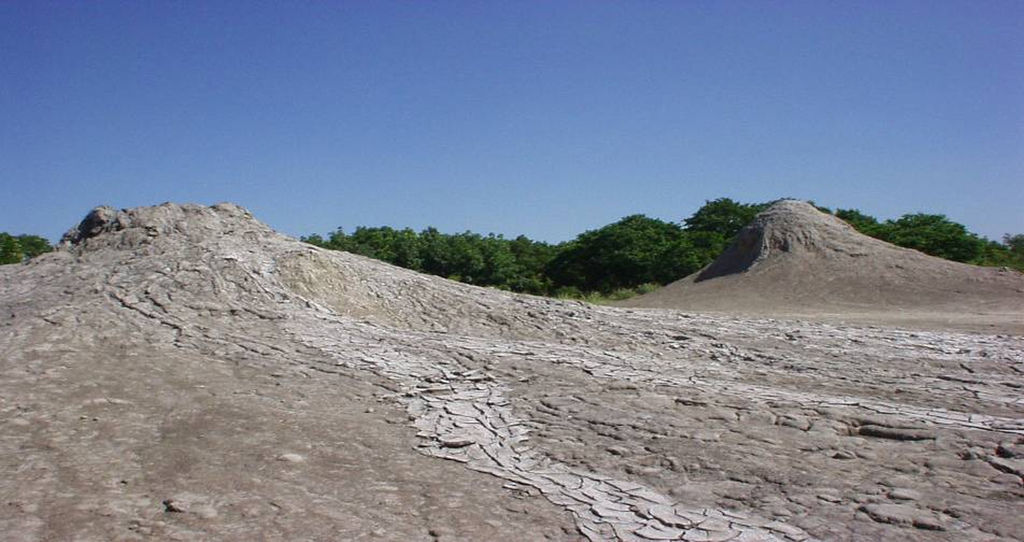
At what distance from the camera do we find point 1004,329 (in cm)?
1063

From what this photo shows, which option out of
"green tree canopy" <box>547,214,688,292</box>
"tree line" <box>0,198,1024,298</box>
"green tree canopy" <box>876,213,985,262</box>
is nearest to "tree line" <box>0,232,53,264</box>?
"tree line" <box>0,198,1024,298</box>

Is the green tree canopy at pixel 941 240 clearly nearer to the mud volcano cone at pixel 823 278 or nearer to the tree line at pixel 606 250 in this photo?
the tree line at pixel 606 250

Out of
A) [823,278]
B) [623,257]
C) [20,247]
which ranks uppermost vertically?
[623,257]

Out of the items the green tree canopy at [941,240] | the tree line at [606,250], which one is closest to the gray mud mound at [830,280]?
the tree line at [606,250]

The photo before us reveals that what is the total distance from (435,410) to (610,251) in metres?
21.3

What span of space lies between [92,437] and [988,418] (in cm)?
625

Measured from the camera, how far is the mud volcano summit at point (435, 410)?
3820mm

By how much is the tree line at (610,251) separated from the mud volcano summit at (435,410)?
44.2ft

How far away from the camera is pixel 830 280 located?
54.1 ft

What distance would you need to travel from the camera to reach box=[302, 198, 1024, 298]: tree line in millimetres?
24109

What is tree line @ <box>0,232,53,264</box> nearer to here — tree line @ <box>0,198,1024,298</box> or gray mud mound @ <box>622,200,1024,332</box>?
tree line @ <box>0,198,1024,298</box>

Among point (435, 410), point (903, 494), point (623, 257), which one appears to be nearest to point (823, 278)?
point (623, 257)

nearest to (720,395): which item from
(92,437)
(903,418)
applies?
(903,418)

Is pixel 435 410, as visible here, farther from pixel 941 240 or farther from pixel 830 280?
pixel 941 240
